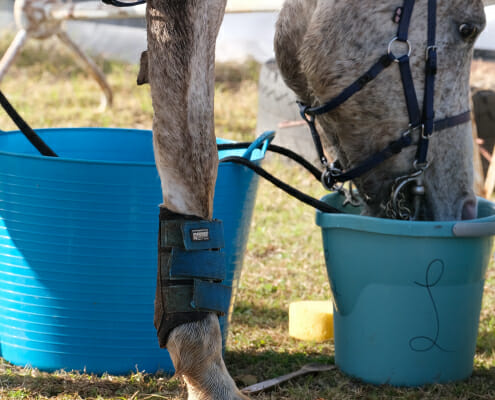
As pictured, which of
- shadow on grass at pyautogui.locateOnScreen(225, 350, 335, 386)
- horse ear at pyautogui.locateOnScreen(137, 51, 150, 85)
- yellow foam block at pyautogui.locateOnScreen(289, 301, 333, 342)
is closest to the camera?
horse ear at pyautogui.locateOnScreen(137, 51, 150, 85)

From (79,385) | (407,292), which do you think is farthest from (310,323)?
(79,385)

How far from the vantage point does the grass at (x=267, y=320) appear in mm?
2002

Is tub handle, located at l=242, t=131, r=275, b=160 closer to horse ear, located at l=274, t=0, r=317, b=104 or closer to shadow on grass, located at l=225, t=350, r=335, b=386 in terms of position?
horse ear, located at l=274, t=0, r=317, b=104

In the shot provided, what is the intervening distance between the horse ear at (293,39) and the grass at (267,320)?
0.91m

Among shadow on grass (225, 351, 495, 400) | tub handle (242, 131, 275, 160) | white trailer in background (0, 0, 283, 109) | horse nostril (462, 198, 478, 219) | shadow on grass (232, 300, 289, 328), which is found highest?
white trailer in background (0, 0, 283, 109)

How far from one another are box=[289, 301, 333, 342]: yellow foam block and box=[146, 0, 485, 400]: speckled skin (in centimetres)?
56

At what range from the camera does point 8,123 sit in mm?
5551

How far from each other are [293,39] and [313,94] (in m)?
0.18

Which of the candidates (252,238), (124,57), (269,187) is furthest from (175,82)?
(124,57)

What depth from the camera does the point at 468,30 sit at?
183cm

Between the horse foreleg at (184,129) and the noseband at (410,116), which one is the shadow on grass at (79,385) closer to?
the horse foreleg at (184,129)

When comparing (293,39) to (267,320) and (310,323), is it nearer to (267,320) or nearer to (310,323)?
(310,323)

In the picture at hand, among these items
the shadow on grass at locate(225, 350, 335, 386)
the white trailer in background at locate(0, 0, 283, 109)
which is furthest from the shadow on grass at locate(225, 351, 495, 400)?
the white trailer in background at locate(0, 0, 283, 109)

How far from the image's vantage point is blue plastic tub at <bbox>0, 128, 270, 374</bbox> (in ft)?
6.19
